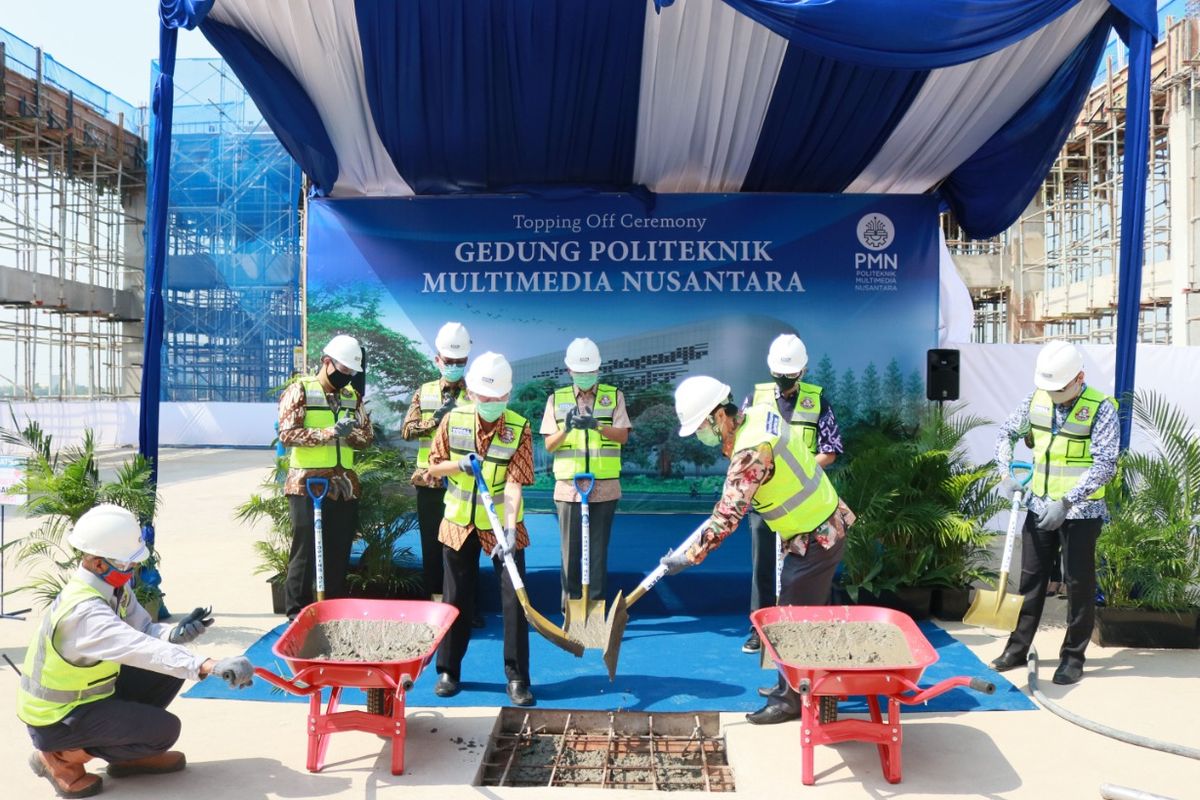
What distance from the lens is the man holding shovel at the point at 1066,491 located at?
440 cm

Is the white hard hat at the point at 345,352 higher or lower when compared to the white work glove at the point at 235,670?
higher

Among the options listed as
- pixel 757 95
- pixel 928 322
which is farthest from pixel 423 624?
pixel 928 322

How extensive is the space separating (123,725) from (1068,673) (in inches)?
164

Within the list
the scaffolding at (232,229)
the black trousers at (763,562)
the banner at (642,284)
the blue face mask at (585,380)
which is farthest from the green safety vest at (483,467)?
the scaffolding at (232,229)

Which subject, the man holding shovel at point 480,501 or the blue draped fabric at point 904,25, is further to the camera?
the blue draped fabric at point 904,25

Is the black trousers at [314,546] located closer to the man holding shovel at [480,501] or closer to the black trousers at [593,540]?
the man holding shovel at [480,501]

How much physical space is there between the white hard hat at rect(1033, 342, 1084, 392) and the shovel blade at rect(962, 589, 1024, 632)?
1.05m

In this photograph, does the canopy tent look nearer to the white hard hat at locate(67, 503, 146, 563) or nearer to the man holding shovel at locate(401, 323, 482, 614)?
the man holding shovel at locate(401, 323, 482, 614)

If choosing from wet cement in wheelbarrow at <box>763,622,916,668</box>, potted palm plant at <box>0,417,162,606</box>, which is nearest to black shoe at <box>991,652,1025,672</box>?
wet cement in wheelbarrow at <box>763,622,916,668</box>

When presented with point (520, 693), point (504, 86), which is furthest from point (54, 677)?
point (504, 86)

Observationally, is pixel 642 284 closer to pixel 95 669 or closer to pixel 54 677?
pixel 95 669

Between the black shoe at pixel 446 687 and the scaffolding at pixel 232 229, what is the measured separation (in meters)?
18.6

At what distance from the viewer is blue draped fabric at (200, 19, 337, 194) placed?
17.2 feet

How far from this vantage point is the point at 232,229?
2136 centimetres
